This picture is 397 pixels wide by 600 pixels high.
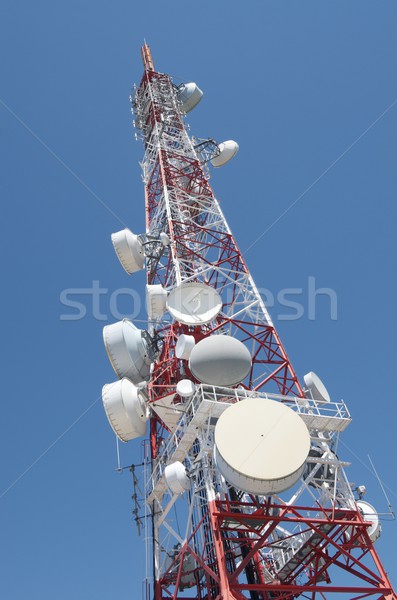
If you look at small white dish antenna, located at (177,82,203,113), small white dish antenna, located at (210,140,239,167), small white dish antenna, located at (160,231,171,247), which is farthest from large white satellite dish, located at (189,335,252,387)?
small white dish antenna, located at (177,82,203,113)

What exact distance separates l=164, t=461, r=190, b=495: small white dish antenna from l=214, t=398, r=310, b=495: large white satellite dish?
77.8 inches

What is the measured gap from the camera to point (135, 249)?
2839 cm

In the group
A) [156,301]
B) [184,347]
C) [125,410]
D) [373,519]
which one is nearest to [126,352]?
[156,301]

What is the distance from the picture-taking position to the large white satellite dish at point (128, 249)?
28.3 meters

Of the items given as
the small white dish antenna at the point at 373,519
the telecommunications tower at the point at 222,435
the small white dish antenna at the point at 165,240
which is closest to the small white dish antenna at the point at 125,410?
the telecommunications tower at the point at 222,435

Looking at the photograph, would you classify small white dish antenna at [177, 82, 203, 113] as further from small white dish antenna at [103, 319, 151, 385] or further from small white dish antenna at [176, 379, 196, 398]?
small white dish antenna at [176, 379, 196, 398]

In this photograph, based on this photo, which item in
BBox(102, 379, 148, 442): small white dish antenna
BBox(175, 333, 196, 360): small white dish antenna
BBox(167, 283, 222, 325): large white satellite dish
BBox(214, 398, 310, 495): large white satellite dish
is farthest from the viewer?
BBox(167, 283, 222, 325): large white satellite dish

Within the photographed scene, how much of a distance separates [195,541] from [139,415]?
17.6 feet

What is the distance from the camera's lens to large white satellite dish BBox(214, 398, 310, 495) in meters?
15.0

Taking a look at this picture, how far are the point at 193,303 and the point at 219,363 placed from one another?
13.8 ft

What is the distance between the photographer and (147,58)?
43.8 metres

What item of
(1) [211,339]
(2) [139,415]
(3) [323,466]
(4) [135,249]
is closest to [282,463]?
(3) [323,466]

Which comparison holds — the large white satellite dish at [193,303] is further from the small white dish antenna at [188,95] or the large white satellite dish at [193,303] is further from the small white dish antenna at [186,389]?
the small white dish antenna at [188,95]

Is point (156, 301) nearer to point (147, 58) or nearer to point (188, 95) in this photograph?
point (188, 95)
